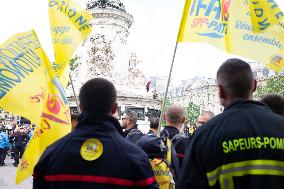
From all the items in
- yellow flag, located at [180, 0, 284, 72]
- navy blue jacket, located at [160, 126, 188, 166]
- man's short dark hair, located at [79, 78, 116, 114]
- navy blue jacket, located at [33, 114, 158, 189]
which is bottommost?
navy blue jacket, located at [160, 126, 188, 166]

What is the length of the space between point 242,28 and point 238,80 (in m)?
3.13

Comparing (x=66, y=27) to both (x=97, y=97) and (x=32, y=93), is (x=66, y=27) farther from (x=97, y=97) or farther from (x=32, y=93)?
(x=97, y=97)

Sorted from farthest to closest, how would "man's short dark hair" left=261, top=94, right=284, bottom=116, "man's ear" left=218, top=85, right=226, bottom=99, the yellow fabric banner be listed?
the yellow fabric banner → "man's short dark hair" left=261, top=94, right=284, bottom=116 → "man's ear" left=218, top=85, right=226, bottom=99

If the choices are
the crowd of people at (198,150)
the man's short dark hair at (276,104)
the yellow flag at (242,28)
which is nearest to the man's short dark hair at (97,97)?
the crowd of people at (198,150)

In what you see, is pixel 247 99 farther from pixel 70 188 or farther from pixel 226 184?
pixel 70 188

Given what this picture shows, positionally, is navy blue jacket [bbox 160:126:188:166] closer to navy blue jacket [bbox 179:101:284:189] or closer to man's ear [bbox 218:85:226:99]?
man's ear [bbox 218:85:226:99]

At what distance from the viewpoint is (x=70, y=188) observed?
2.71m

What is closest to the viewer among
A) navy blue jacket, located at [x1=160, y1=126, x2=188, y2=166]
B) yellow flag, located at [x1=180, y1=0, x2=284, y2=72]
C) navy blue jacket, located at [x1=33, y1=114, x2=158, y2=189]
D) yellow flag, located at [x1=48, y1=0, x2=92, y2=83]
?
navy blue jacket, located at [x1=33, y1=114, x2=158, y2=189]

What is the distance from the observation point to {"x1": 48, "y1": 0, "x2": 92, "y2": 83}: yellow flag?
21.0 ft

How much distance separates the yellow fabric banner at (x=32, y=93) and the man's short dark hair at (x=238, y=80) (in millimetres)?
2589

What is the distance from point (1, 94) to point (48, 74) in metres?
0.64

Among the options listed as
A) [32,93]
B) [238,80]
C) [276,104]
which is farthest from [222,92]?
[32,93]

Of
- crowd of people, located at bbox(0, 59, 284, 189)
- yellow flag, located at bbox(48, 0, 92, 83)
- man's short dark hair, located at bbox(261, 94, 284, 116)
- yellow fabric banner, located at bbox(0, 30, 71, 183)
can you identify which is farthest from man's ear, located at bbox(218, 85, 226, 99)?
yellow flag, located at bbox(48, 0, 92, 83)

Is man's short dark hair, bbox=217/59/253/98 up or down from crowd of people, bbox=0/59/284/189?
up
